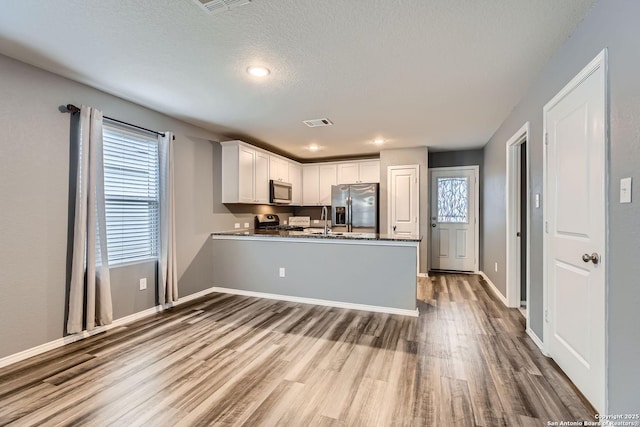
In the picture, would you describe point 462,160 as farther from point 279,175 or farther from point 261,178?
point 261,178

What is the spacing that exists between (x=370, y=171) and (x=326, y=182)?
95 cm

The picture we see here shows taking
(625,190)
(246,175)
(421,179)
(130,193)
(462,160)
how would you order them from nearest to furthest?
(625,190) < (130,193) < (246,175) < (421,179) < (462,160)

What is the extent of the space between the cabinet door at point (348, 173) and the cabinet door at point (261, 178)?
162 cm

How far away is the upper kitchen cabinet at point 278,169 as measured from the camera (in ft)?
17.3

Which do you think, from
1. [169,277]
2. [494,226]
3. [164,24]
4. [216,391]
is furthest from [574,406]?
[169,277]

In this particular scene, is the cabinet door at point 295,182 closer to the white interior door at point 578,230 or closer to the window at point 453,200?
the window at point 453,200

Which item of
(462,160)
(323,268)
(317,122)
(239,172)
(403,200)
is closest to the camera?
(323,268)

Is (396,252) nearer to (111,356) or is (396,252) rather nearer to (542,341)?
(542,341)

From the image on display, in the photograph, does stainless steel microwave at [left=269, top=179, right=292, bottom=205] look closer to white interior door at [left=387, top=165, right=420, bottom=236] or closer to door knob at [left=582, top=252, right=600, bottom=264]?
white interior door at [left=387, top=165, right=420, bottom=236]

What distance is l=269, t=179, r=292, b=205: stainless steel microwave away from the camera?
520 cm

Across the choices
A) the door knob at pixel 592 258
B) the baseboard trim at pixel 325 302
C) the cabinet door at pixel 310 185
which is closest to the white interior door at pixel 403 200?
the cabinet door at pixel 310 185

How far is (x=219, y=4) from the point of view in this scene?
1.70 m

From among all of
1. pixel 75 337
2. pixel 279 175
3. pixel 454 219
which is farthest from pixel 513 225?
pixel 75 337

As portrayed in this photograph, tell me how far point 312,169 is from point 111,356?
470cm
